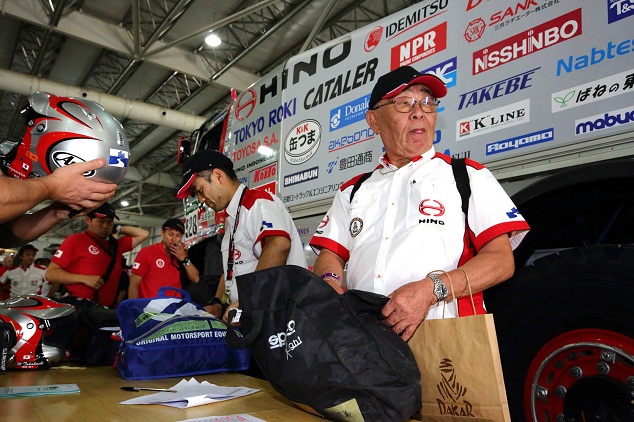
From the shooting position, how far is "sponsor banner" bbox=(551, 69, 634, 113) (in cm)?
149

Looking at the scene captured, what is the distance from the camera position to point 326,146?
2613mm

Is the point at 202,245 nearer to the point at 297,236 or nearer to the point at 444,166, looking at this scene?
the point at 297,236

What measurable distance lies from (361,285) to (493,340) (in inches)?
24.1

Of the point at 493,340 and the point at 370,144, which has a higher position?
the point at 370,144

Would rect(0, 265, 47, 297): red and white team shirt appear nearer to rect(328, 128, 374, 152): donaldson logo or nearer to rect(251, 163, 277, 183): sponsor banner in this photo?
rect(251, 163, 277, 183): sponsor banner

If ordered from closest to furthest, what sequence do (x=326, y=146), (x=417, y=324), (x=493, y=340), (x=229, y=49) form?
(x=493, y=340)
(x=417, y=324)
(x=326, y=146)
(x=229, y=49)

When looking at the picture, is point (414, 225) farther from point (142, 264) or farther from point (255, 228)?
point (142, 264)

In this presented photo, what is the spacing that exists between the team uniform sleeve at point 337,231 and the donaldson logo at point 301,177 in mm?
828

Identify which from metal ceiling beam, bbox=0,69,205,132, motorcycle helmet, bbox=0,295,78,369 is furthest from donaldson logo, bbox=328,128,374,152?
metal ceiling beam, bbox=0,69,205,132

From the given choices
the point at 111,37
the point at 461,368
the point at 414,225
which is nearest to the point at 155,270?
the point at 414,225

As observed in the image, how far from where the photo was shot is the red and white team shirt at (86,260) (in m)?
3.85

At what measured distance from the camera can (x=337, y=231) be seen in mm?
1822

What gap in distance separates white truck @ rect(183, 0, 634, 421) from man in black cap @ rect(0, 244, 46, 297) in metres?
8.16

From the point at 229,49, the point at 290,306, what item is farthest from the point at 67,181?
the point at 229,49
